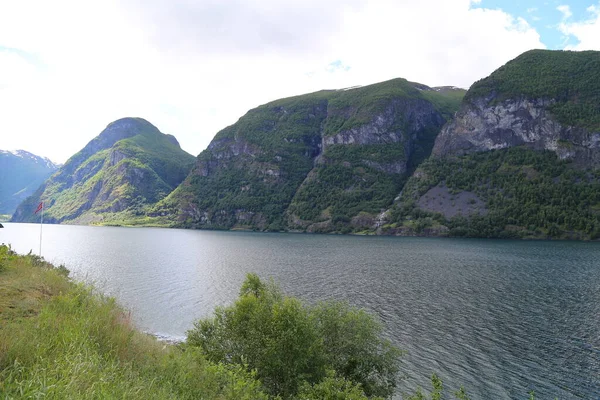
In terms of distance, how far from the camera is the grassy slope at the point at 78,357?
22.3ft

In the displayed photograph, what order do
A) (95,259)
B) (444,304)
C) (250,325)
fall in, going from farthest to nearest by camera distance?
(95,259) → (444,304) → (250,325)

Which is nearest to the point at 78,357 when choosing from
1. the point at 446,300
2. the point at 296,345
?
the point at 296,345

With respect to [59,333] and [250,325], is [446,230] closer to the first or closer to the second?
[250,325]

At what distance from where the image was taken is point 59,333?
8.83 meters

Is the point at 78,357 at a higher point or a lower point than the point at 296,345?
higher

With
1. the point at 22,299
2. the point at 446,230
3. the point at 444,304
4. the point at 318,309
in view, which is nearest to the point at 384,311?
the point at 444,304

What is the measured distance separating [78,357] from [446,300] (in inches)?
2074

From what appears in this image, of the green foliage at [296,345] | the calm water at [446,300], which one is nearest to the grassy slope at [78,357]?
the green foliage at [296,345]

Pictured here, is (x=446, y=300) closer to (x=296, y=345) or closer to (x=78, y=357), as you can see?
(x=296, y=345)

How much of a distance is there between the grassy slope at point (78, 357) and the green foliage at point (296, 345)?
6.84 metres

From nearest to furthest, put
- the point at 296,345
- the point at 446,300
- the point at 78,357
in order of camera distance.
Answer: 1. the point at 78,357
2. the point at 296,345
3. the point at 446,300

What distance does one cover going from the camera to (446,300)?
5147 cm

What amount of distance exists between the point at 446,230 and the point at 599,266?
119 meters

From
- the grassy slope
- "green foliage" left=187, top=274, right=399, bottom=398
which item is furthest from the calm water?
the grassy slope
